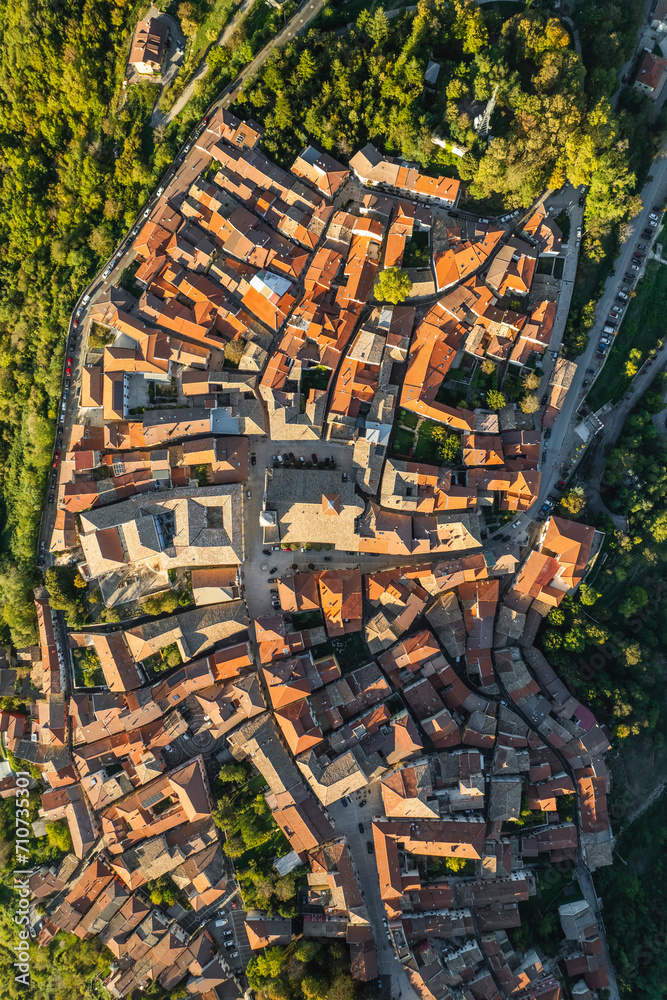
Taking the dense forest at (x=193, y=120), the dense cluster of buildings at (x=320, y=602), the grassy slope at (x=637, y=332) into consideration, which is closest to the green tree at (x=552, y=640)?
the dense cluster of buildings at (x=320, y=602)

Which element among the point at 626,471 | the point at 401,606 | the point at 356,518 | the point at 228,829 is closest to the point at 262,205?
the point at 356,518

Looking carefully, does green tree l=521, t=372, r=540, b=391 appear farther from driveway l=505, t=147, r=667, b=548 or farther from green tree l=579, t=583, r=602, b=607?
green tree l=579, t=583, r=602, b=607

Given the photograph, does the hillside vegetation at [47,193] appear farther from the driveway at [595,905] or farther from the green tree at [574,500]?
the driveway at [595,905]

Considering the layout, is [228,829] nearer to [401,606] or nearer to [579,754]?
[401,606]

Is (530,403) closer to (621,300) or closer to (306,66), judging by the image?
(621,300)

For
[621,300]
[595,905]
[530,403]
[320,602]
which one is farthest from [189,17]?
[595,905]

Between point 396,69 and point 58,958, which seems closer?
point 396,69

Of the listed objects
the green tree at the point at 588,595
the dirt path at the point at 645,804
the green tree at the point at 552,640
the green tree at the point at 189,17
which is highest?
the green tree at the point at 189,17
